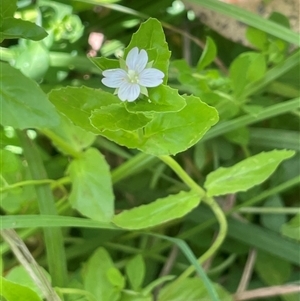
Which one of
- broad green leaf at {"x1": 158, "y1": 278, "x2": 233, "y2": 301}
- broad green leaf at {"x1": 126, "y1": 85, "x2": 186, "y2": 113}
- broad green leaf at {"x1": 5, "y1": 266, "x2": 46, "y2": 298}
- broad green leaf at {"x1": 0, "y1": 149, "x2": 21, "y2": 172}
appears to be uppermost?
broad green leaf at {"x1": 126, "y1": 85, "x2": 186, "y2": 113}

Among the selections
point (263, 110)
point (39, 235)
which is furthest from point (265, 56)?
point (39, 235)

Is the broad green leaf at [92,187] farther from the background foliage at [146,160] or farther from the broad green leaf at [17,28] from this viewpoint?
the broad green leaf at [17,28]

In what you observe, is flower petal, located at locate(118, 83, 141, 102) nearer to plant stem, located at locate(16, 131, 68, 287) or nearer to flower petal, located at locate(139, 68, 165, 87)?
flower petal, located at locate(139, 68, 165, 87)

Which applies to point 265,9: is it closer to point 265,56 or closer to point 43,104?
point 265,56

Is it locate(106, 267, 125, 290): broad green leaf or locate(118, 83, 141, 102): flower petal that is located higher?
locate(118, 83, 141, 102): flower petal

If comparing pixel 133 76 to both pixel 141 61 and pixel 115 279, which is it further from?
pixel 115 279

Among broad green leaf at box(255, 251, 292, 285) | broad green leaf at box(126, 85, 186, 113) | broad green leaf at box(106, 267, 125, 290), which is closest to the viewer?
broad green leaf at box(126, 85, 186, 113)

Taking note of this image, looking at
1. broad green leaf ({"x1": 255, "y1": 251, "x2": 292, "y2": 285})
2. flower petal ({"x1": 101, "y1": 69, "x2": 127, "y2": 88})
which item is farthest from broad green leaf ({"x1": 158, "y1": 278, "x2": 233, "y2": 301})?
flower petal ({"x1": 101, "y1": 69, "x2": 127, "y2": 88})
